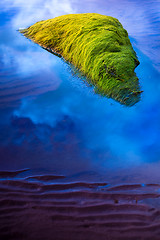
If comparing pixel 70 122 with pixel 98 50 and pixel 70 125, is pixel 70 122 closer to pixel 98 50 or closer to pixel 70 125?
pixel 70 125

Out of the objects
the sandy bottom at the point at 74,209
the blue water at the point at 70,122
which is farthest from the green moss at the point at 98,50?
the sandy bottom at the point at 74,209

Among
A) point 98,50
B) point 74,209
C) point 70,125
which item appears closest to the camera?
point 74,209

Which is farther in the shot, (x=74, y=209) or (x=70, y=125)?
Answer: (x=70, y=125)

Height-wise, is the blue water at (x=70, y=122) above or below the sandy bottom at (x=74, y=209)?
above

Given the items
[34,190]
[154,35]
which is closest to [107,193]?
[34,190]

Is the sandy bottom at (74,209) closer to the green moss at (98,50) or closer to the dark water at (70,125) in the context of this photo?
the dark water at (70,125)

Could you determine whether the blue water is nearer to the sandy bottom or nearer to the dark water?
the dark water

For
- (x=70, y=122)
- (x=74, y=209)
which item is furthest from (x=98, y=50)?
(x=74, y=209)
